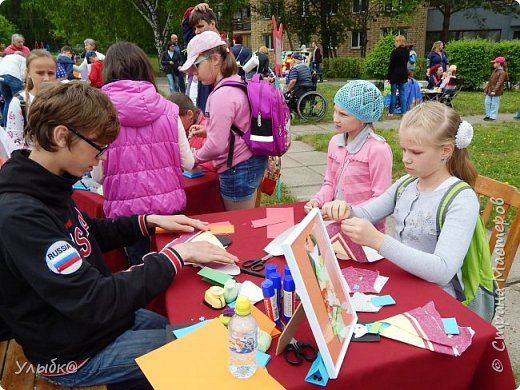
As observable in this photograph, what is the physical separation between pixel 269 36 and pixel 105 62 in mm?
30699

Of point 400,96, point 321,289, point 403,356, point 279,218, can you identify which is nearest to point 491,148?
point 400,96

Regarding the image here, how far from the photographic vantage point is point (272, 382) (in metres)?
1.18

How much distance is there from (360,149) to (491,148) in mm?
5797

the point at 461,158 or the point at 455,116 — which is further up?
the point at 455,116

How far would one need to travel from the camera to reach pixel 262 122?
10.1ft

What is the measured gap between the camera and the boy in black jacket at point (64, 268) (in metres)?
1.38

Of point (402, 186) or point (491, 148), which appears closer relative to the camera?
point (402, 186)

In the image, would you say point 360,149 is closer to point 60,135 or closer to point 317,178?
point 60,135

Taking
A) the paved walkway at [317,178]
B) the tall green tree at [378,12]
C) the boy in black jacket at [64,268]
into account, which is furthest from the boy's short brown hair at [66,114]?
the tall green tree at [378,12]

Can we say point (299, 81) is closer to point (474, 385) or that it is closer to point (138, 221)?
point (138, 221)

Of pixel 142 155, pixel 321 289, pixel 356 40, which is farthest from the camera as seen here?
pixel 356 40

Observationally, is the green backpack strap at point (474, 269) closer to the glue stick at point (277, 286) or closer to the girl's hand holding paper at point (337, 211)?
the girl's hand holding paper at point (337, 211)

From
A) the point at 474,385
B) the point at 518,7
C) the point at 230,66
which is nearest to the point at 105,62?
the point at 230,66

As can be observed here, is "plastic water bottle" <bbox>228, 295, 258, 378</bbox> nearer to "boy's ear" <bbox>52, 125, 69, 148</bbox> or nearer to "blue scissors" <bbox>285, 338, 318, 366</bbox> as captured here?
"blue scissors" <bbox>285, 338, 318, 366</bbox>
